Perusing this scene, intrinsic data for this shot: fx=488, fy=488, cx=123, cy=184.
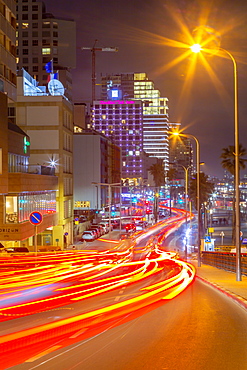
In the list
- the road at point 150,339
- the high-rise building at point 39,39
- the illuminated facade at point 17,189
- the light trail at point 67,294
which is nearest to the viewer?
the road at point 150,339

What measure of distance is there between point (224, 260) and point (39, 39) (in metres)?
124

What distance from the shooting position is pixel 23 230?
40.2m

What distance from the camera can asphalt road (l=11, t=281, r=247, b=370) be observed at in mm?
9172

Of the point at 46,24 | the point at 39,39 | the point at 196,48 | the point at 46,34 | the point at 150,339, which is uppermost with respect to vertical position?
the point at 46,24

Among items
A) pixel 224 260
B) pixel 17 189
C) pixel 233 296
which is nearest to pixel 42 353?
pixel 233 296

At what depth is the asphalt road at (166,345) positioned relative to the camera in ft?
30.1

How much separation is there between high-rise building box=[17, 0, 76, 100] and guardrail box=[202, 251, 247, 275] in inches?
4336

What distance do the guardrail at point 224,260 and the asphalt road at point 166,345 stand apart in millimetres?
11355

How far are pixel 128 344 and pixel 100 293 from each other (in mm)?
7953

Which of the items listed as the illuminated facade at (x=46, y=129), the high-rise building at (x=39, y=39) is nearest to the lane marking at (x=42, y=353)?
the illuminated facade at (x=46, y=129)

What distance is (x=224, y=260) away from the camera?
1281 inches

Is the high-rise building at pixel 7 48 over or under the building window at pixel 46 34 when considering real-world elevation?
under

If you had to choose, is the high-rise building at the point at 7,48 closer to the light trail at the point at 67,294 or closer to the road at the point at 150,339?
the light trail at the point at 67,294

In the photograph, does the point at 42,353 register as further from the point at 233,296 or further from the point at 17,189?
the point at 17,189
